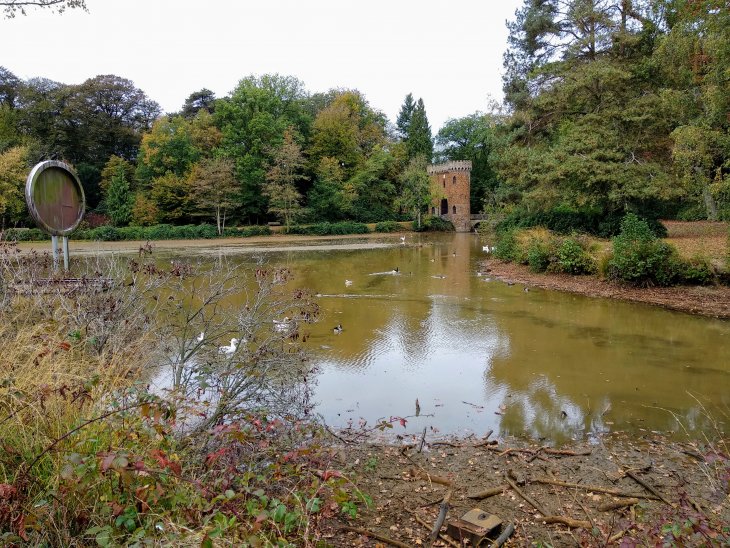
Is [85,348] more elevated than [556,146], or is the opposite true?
[556,146]

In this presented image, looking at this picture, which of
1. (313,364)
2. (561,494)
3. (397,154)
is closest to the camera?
(561,494)

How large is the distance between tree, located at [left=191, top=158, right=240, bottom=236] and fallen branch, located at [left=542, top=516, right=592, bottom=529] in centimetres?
3585

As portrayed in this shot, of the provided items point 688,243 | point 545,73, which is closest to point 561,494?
point 688,243

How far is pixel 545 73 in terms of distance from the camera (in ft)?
65.5

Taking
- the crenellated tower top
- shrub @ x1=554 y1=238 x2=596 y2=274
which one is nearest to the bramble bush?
the crenellated tower top

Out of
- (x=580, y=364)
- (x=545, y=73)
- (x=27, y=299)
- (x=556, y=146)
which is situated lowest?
(x=580, y=364)

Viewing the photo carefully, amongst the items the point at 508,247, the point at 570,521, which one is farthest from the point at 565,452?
the point at 508,247

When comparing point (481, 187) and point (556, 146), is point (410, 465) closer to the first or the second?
point (556, 146)

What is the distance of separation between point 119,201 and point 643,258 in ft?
118

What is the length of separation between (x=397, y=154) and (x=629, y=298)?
37.0 metres

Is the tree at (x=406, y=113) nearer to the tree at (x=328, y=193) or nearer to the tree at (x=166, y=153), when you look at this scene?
the tree at (x=328, y=193)

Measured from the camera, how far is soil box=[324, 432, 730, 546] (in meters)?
3.17

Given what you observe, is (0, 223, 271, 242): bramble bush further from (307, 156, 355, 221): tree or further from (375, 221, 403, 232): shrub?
(375, 221, 403, 232): shrub

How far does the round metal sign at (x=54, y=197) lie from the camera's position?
5898mm
